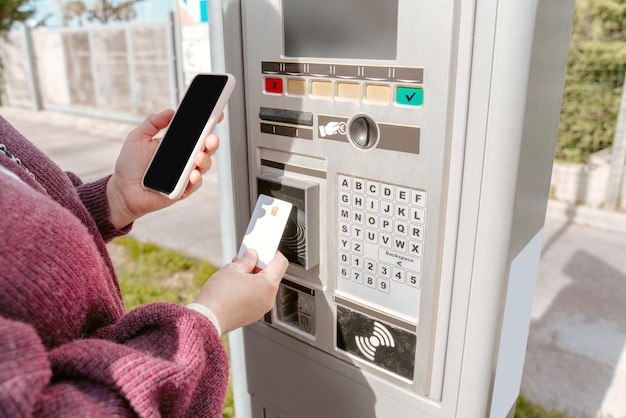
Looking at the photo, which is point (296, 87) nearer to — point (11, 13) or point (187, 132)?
point (187, 132)

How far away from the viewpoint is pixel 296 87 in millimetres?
1117

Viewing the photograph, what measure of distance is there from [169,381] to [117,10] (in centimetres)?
1703

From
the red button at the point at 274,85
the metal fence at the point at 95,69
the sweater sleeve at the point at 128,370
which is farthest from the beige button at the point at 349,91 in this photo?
the metal fence at the point at 95,69

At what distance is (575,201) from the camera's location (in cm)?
464

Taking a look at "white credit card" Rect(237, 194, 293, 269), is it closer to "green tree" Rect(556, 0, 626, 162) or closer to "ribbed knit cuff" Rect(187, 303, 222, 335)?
"ribbed knit cuff" Rect(187, 303, 222, 335)

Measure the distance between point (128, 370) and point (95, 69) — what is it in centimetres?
1004

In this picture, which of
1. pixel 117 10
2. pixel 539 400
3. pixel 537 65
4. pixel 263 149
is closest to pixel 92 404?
pixel 263 149

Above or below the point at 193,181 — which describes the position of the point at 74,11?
above

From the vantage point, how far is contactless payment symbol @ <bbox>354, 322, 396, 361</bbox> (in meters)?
1.12

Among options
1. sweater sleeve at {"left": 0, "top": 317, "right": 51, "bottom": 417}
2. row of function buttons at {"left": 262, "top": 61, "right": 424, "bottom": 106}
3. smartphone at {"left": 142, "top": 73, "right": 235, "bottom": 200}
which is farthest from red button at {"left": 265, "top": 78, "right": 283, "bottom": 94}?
sweater sleeve at {"left": 0, "top": 317, "right": 51, "bottom": 417}

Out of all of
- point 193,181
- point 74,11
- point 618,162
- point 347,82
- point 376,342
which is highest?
point 74,11

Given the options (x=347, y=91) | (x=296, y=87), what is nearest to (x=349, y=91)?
(x=347, y=91)

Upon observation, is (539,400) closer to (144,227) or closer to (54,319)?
(54,319)

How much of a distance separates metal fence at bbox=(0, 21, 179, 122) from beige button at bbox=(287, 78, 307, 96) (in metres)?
6.37
